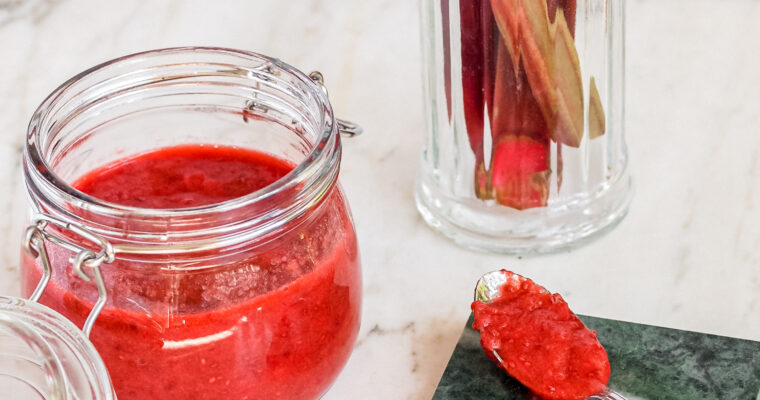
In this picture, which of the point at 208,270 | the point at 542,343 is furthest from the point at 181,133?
the point at 542,343

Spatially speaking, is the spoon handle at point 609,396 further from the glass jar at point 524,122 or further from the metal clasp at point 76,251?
the metal clasp at point 76,251

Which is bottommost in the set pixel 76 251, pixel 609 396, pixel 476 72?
pixel 609 396

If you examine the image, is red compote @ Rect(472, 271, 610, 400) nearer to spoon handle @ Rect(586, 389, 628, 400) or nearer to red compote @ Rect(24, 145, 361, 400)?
spoon handle @ Rect(586, 389, 628, 400)

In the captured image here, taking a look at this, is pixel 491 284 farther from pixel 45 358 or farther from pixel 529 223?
pixel 45 358

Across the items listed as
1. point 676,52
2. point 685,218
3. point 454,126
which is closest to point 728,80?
point 676,52

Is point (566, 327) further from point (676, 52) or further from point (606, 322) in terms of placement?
point (676, 52)
